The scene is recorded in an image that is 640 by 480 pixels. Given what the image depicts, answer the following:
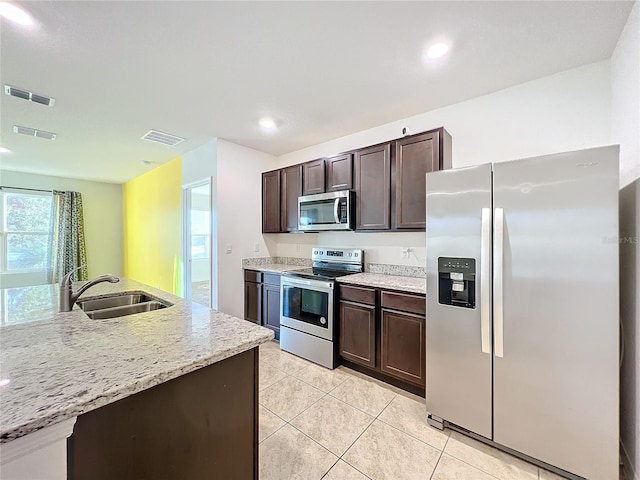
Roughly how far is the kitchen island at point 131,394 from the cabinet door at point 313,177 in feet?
7.35

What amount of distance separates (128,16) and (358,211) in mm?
2275

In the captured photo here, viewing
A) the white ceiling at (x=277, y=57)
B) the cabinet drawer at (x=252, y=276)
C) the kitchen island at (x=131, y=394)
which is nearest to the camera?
the kitchen island at (x=131, y=394)

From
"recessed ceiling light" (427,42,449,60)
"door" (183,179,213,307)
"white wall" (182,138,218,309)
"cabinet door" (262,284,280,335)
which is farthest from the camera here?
"door" (183,179,213,307)

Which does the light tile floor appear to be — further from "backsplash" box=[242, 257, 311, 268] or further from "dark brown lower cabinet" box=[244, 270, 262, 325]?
"backsplash" box=[242, 257, 311, 268]

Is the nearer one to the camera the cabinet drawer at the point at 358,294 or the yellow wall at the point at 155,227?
the cabinet drawer at the point at 358,294

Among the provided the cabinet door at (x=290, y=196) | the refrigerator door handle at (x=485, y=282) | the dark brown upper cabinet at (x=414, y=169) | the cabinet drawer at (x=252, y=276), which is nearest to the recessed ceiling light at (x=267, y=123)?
the cabinet door at (x=290, y=196)

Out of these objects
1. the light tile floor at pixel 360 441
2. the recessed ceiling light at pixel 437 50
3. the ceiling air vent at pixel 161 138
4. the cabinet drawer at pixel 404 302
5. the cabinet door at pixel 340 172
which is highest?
the ceiling air vent at pixel 161 138

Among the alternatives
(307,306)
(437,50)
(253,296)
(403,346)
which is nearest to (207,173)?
(253,296)

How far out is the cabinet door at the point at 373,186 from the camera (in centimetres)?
268

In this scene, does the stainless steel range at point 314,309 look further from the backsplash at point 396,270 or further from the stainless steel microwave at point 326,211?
the stainless steel microwave at point 326,211

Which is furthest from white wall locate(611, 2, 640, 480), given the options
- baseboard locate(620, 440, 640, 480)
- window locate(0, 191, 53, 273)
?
window locate(0, 191, 53, 273)

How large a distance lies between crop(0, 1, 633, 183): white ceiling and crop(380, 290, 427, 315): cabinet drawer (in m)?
1.79

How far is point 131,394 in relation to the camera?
78 centimetres

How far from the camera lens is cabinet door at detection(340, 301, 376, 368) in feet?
8.04
